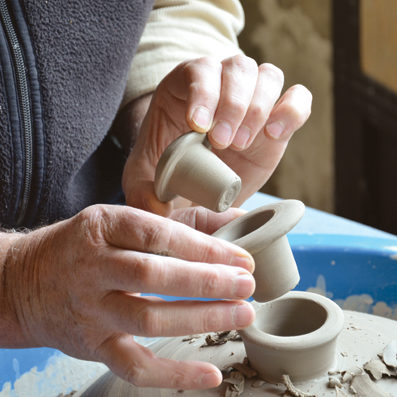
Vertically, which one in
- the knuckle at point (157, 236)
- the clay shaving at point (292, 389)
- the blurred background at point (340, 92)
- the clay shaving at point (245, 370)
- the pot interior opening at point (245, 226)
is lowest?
the blurred background at point (340, 92)

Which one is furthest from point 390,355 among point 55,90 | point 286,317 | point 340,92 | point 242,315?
point 340,92

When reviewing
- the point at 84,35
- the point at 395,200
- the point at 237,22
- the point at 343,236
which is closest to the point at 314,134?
the point at 395,200

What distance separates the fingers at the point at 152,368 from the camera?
0.66 meters

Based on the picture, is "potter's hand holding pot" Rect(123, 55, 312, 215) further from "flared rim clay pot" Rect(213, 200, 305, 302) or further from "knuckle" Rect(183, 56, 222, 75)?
"flared rim clay pot" Rect(213, 200, 305, 302)

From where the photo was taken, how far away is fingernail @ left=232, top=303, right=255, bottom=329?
24.9 inches

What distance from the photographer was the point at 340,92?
2643 millimetres

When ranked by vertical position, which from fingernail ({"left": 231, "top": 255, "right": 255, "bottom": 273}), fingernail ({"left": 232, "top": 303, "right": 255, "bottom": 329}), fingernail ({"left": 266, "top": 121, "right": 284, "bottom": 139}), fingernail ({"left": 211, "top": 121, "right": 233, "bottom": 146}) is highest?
fingernail ({"left": 211, "top": 121, "right": 233, "bottom": 146})

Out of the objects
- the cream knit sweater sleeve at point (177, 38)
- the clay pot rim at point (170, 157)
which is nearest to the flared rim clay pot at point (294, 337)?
the clay pot rim at point (170, 157)

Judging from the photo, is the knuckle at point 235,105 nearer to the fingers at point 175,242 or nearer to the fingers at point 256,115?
the fingers at point 256,115

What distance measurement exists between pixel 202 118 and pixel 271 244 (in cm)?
20

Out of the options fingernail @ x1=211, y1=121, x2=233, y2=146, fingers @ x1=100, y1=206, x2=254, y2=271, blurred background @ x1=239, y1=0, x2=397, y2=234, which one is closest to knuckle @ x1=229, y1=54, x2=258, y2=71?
fingernail @ x1=211, y1=121, x2=233, y2=146

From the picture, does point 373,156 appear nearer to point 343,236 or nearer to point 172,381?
point 343,236

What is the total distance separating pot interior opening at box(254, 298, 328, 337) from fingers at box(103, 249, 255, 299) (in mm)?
177

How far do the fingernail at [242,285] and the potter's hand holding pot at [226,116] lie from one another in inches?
9.2
